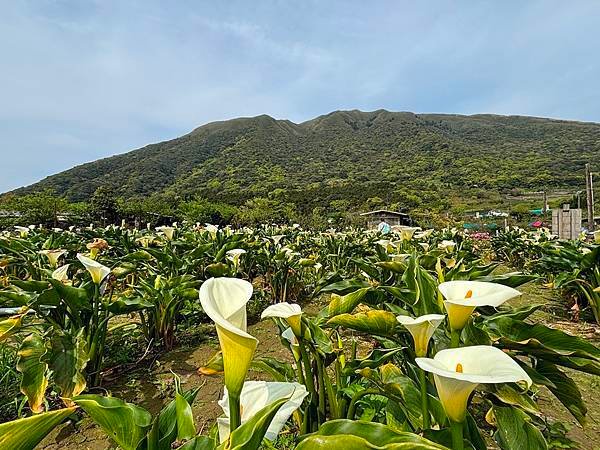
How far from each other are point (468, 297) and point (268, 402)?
51cm

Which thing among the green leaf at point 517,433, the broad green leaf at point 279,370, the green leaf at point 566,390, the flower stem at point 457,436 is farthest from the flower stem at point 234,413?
the green leaf at point 566,390

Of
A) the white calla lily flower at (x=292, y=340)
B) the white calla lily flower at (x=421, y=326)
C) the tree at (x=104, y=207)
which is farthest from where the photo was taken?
the tree at (x=104, y=207)

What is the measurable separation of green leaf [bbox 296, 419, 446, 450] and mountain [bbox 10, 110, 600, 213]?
36.5 metres

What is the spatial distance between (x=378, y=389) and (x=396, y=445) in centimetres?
77

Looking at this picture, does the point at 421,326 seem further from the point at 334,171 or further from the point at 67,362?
the point at 334,171

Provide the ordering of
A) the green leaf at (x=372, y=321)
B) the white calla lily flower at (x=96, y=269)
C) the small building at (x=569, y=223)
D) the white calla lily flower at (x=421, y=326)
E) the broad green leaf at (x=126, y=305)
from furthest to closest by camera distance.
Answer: the small building at (x=569, y=223)
the broad green leaf at (x=126, y=305)
the white calla lily flower at (x=96, y=269)
the green leaf at (x=372, y=321)
the white calla lily flower at (x=421, y=326)

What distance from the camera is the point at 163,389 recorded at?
2.29 meters

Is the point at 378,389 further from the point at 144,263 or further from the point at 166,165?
the point at 166,165

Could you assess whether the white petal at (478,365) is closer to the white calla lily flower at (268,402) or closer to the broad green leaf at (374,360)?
the white calla lily flower at (268,402)

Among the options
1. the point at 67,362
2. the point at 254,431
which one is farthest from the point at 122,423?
the point at 67,362

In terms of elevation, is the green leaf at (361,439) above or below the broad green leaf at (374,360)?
Answer: above

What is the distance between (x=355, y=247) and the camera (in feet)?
17.2

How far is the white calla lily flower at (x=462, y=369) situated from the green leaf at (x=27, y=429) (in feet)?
1.85

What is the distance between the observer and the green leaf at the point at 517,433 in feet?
3.17
